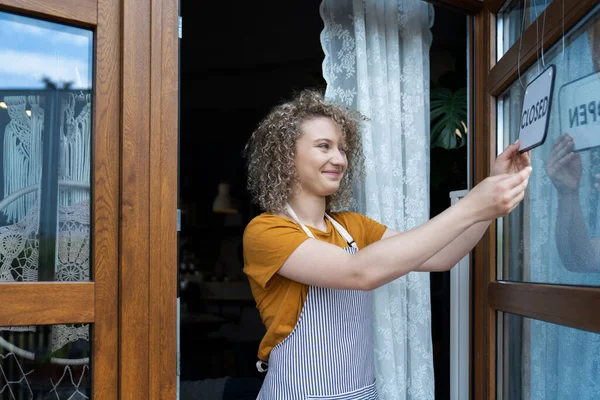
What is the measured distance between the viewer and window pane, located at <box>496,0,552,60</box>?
1643 millimetres

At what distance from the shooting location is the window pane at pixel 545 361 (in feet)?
4.60

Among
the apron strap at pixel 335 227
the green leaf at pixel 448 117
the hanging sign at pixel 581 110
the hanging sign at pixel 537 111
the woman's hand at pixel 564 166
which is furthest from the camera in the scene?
the green leaf at pixel 448 117

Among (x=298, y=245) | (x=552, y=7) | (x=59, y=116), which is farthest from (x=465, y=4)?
(x=59, y=116)

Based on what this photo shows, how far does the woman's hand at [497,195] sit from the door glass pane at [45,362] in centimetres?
89

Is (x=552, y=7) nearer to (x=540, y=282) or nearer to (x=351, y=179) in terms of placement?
(x=540, y=282)

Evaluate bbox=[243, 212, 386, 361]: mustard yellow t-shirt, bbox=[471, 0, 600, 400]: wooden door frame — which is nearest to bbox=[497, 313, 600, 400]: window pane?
bbox=[471, 0, 600, 400]: wooden door frame

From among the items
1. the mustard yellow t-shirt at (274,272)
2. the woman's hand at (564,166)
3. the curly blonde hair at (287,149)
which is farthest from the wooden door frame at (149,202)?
the woman's hand at (564,166)

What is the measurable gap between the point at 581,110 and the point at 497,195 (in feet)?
0.97

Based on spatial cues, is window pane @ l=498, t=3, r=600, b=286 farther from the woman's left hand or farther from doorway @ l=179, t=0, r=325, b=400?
doorway @ l=179, t=0, r=325, b=400

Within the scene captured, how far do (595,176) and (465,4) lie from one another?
0.89m

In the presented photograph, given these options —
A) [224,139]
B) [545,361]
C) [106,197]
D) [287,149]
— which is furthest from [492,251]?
[224,139]

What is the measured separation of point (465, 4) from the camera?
6.60 feet

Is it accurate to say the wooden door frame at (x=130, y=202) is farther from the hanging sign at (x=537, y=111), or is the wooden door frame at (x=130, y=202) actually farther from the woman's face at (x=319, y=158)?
the hanging sign at (x=537, y=111)

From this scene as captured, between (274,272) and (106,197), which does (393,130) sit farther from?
(106,197)
